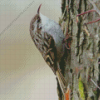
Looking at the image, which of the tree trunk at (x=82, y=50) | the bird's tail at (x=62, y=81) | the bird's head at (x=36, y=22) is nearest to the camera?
the tree trunk at (x=82, y=50)

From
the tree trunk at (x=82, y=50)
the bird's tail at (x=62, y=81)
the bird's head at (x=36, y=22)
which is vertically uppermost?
the bird's head at (x=36, y=22)

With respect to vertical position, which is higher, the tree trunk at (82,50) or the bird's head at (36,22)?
the bird's head at (36,22)

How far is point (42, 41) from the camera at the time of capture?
1244 millimetres

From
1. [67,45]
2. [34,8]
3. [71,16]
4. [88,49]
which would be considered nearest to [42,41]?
[67,45]

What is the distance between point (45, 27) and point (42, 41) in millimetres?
130

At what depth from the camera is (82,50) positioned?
3.12 ft

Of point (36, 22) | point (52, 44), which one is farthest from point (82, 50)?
point (36, 22)

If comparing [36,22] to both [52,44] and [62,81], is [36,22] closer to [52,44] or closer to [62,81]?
[52,44]

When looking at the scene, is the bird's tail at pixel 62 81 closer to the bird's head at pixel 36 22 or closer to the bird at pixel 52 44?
the bird at pixel 52 44

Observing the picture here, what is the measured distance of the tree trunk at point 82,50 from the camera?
2.82ft

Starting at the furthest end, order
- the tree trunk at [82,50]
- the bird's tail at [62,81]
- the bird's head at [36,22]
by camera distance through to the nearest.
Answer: the bird's head at [36,22] → the bird's tail at [62,81] → the tree trunk at [82,50]

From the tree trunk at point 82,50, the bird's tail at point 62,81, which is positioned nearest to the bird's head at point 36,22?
the tree trunk at point 82,50

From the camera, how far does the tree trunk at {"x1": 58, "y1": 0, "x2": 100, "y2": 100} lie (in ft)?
2.82

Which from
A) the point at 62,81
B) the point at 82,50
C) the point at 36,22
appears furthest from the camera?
the point at 36,22
